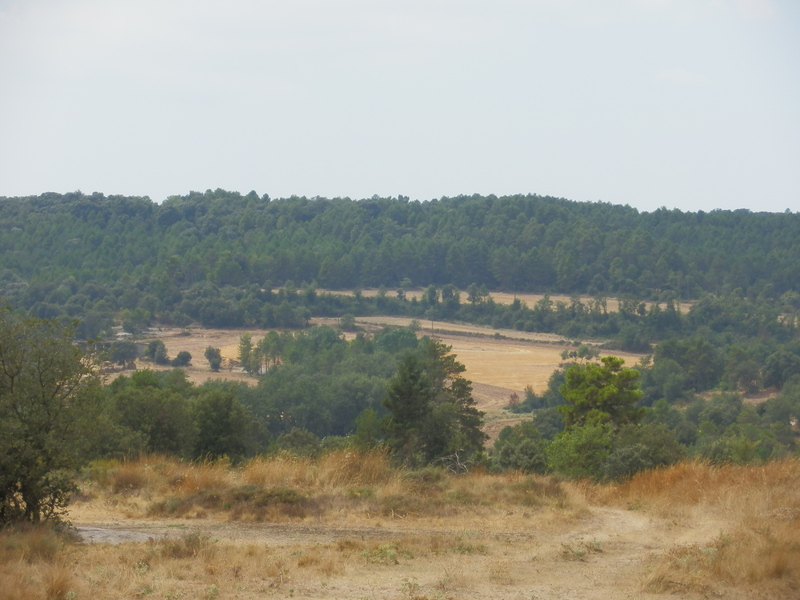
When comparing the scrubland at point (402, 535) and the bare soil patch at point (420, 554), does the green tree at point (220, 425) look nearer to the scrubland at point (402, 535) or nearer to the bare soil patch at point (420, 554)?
the scrubland at point (402, 535)

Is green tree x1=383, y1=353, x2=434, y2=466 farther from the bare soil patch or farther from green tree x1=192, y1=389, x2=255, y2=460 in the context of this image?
the bare soil patch

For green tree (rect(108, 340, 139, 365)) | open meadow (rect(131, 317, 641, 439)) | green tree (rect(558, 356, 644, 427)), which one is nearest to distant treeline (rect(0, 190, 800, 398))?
open meadow (rect(131, 317, 641, 439))

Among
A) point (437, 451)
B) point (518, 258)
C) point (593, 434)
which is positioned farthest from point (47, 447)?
point (518, 258)

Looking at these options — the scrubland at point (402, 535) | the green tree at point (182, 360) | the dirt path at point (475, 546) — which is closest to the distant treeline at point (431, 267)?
the green tree at point (182, 360)

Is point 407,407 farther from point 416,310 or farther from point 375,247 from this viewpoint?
point 375,247

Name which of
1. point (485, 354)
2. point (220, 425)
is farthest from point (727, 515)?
point (485, 354)

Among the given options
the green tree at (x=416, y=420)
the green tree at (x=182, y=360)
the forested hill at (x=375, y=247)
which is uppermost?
the forested hill at (x=375, y=247)

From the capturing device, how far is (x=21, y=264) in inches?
3964

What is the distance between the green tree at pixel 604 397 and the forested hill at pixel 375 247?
67.5 m

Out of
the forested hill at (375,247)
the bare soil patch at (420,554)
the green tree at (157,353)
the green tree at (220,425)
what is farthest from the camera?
the forested hill at (375,247)

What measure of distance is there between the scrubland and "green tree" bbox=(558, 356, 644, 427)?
11.0 metres

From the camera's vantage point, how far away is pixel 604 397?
72.8 ft

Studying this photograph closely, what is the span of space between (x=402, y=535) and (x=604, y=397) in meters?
14.6

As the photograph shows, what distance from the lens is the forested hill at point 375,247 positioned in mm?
98062
